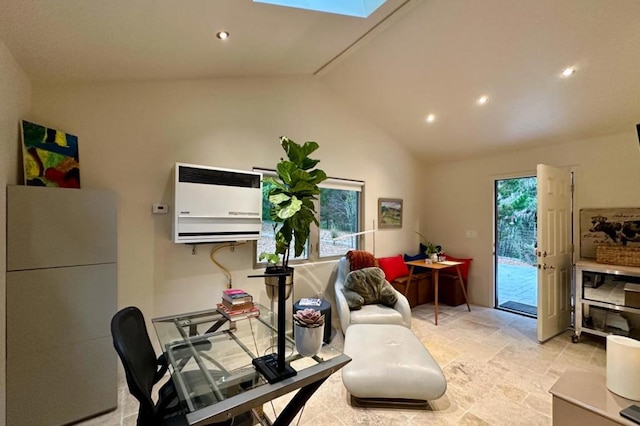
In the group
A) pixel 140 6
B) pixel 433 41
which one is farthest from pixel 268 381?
pixel 433 41

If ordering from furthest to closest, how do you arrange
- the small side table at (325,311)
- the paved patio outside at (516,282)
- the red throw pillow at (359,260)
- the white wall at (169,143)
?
the paved patio outside at (516,282) → the red throw pillow at (359,260) → the small side table at (325,311) → the white wall at (169,143)

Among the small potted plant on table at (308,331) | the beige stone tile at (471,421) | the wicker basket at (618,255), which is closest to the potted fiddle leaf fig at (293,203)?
the small potted plant on table at (308,331)

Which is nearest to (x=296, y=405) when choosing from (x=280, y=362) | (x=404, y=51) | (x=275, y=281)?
(x=280, y=362)

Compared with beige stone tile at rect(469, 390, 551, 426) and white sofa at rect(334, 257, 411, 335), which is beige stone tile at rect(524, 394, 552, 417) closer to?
beige stone tile at rect(469, 390, 551, 426)

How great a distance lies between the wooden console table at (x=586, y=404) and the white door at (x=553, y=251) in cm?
194

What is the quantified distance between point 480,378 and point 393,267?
1.88 meters

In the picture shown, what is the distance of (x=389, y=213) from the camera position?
4.55 metres

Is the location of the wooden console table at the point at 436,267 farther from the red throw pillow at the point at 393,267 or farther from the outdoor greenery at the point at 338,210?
the outdoor greenery at the point at 338,210

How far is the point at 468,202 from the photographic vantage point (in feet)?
15.3

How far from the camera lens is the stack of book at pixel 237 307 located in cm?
211

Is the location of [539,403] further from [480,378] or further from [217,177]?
[217,177]

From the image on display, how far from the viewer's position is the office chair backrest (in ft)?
3.70

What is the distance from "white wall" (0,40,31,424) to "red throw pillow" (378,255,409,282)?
3771mm

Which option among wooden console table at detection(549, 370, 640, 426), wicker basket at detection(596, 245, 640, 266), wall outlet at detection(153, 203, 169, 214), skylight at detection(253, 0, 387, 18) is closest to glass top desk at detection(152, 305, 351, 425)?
wall outlet at detection(153, 203, 169, 214)
